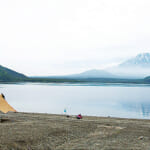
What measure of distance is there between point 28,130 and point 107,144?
26.7 feet

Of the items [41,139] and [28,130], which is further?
[28,130]

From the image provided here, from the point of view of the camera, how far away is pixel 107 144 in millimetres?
16812

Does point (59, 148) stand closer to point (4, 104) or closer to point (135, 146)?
point (135, 146)

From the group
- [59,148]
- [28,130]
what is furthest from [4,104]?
[59,148]

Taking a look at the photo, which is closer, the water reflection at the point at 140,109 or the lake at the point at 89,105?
the water reflection at the point at 140,109

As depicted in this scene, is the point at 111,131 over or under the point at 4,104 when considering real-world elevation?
under

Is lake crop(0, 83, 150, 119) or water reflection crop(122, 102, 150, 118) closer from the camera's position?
water reflection crop(122, 102, 150, 118)

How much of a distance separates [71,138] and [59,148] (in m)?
3.45

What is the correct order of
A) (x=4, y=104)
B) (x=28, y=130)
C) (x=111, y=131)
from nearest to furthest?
(x=28, y=130), (x=111, y=131), (x=4, y=104)

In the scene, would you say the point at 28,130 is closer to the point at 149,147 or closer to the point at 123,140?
the point at 123,140

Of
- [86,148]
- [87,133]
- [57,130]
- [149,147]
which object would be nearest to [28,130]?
[57,130]

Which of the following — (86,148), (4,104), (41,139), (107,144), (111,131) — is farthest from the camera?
(4,104)

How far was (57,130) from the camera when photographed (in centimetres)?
2175

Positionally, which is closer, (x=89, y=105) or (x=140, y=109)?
(x=140, y=109)
